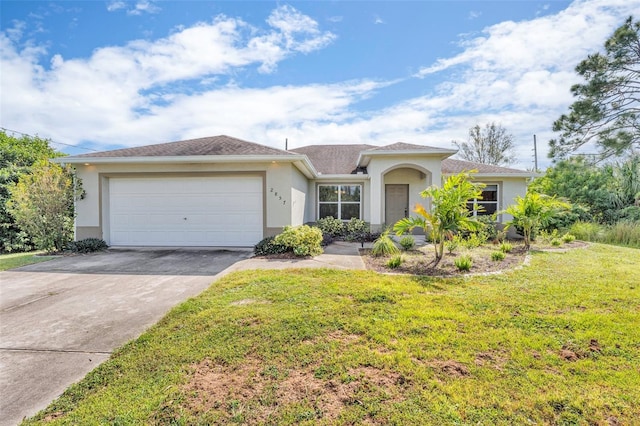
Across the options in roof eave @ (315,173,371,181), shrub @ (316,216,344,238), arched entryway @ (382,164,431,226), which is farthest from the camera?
arched entryway @ (382,164,431,226)

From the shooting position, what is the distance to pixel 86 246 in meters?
9.62

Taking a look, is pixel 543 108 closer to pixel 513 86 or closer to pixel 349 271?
pixel 513 86

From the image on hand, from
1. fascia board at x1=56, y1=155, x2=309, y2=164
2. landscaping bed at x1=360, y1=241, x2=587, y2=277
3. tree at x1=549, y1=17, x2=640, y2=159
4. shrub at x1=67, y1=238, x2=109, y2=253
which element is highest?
tree at x1=549, y1=17, x2=640, y2=159

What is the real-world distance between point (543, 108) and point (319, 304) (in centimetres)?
1723

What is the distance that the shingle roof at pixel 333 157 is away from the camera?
15080mm

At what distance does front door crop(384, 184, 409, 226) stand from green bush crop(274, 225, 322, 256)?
6.72 metres

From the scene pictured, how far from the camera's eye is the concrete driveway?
9.21 feet

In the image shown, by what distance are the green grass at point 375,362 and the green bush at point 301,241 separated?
11.1 ft

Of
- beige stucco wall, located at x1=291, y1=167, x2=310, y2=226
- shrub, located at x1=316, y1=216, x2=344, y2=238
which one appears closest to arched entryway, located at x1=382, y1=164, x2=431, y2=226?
shrub, located at x1=316, y1=216, x2=344, y2=238

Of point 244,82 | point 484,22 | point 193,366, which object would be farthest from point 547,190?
point 193,366

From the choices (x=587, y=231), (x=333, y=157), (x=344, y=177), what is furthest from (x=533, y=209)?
(x=333, y=157)

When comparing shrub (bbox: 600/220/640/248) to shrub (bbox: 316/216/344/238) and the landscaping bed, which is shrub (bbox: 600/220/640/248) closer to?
the landscaping bed

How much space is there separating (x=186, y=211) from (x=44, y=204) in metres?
4.34

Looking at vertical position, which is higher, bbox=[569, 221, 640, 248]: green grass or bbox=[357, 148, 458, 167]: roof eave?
bbox=[357, 148, 458, 167]: roof eave
